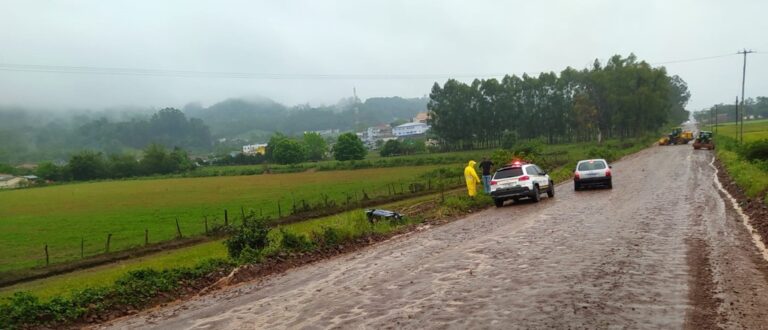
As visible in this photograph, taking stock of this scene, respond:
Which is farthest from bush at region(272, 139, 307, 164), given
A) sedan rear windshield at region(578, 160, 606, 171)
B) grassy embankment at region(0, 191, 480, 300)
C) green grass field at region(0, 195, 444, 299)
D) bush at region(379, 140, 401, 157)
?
green grass field at region(0, 195, 444, 299)

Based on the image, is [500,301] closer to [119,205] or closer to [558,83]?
[119,205]

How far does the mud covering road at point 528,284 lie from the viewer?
7.50 m

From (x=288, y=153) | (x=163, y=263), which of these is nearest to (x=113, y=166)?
(x=288, y=153)

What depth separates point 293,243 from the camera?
600 inches

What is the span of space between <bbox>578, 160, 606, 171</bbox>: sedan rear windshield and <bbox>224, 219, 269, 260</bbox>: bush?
18.4 meters

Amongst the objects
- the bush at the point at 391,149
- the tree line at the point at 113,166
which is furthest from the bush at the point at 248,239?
the tree line at the point at 113,166

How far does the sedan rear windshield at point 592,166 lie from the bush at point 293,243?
681 inches

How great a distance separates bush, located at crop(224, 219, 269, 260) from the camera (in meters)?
14.7

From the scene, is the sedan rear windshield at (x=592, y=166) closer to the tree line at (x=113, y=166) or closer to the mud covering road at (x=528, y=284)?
the mud covering road at (x=528, y=284)

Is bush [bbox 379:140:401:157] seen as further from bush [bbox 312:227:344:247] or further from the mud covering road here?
bush [bbox 312:227:344:247]

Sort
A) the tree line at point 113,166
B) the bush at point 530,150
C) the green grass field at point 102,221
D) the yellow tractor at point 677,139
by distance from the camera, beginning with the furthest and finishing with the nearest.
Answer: the tree line at point 113,166 → the yellow tractor at point 677,139 → the bush at point 530,150 → the green grass field at point 102,221

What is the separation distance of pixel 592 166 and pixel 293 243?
59.5 ft

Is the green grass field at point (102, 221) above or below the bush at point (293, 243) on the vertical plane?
below

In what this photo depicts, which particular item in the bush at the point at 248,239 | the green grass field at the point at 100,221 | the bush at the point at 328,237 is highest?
the bush at the point at 248,239
